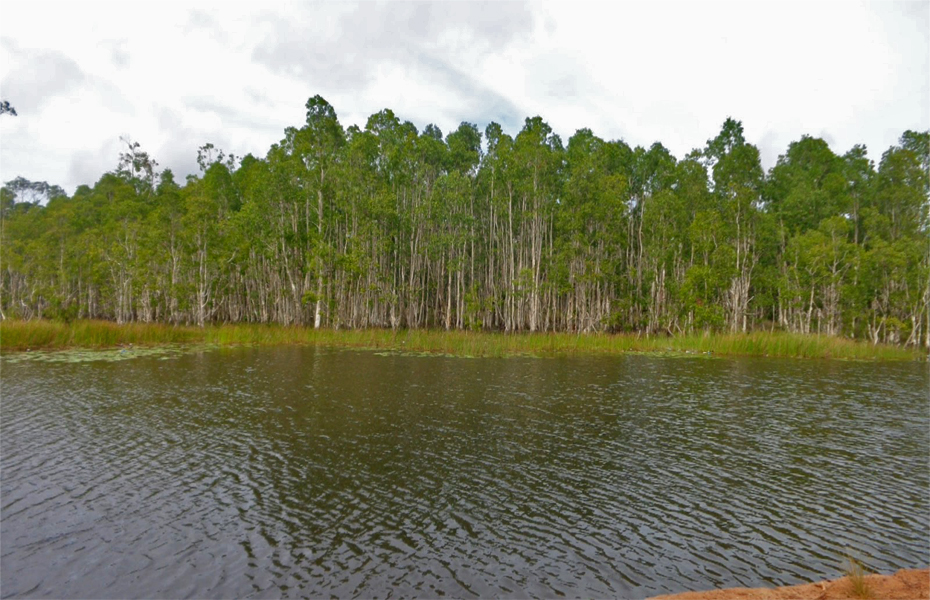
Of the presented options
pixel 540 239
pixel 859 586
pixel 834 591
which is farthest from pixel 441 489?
pixel 540 239

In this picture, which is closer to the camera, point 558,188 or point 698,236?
point 698,236

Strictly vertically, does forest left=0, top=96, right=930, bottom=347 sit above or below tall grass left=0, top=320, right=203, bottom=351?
above

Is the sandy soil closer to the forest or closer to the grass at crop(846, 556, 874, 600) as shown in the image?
the grass at crop(846, 556, 874, 600)

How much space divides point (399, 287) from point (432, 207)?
9.68 meters

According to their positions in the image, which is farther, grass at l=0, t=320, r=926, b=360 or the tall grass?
grass at l=0, t=320, r=926, b=360

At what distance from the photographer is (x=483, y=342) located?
36.4 m

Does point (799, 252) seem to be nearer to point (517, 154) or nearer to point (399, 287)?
point (517, 154)

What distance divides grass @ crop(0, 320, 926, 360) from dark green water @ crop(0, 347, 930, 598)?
41.9ft

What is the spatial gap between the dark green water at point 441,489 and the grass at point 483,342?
12.8m

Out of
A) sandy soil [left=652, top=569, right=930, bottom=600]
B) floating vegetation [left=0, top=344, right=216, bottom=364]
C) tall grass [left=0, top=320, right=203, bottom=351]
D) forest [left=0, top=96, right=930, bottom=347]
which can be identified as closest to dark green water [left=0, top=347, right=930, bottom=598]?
sandy soil [left=652, top=569, right=930, bottom=600]

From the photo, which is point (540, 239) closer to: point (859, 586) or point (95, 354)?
point (95, 354)

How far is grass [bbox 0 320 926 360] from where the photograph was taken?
1312 inches

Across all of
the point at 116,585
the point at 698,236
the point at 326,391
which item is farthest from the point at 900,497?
the point at 698,236

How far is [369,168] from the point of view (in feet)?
157
